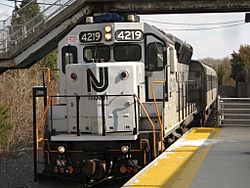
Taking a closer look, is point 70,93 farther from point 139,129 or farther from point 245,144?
point 245,144

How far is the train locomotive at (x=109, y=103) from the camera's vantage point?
9000 millimetres

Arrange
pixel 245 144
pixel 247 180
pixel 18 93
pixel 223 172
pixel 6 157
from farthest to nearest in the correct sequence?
pixel 18 93 → pixel 6 157 → pixel 245 144 → pixel 223 172 → pixel 247 180

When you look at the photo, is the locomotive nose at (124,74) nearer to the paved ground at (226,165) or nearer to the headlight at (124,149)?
the headlight at (124,149)

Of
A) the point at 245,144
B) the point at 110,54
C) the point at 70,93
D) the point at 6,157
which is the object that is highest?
the point at 110,54

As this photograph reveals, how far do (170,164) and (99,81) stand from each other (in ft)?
7.87

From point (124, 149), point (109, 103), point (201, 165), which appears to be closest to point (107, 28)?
point (109, 103)

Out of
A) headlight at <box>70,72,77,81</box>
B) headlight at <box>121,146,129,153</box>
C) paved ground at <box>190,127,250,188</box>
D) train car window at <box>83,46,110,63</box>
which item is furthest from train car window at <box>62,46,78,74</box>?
paved ground at <box>190,127,250,188</box>

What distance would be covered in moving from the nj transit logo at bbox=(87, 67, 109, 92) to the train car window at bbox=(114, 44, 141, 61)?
3.05ft

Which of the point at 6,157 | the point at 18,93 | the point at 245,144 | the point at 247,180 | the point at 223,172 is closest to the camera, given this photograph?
the point at 247,180

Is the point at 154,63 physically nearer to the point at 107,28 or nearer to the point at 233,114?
the point at 107,28

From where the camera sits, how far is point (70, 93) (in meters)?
9.55

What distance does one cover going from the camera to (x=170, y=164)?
7.68 m

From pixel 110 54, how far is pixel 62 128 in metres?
1.83

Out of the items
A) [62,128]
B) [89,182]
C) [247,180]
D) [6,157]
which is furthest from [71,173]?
[6,157]
